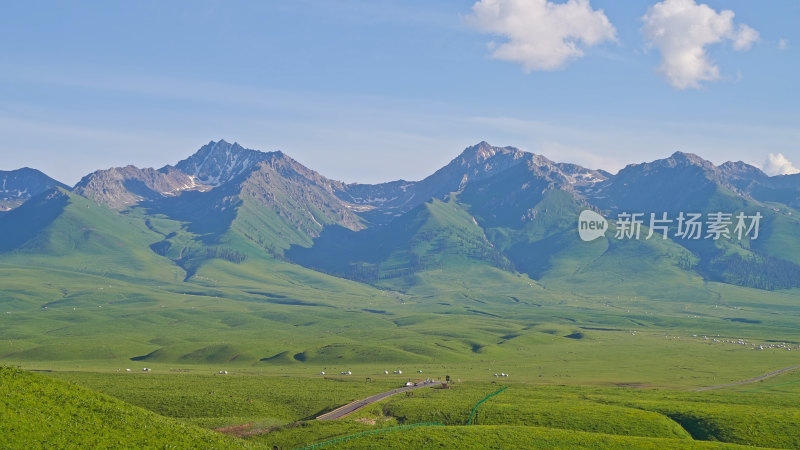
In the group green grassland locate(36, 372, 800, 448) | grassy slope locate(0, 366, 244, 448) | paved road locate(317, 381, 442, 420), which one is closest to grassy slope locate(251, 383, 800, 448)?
green grassland locate(36, 372, 800, 448)

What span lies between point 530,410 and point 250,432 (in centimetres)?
5007

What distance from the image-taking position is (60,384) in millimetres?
88000

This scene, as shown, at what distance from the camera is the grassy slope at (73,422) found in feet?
229

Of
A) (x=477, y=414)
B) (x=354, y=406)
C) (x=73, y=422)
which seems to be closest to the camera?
(x=73, y=422)

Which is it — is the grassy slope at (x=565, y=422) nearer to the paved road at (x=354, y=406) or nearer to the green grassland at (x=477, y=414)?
the green grassland at (x=477, y=414)

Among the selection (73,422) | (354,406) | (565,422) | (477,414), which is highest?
(73,422)

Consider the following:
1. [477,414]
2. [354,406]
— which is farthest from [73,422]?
[477,414]

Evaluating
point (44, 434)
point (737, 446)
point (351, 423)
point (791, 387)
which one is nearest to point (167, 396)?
point (351, 423)

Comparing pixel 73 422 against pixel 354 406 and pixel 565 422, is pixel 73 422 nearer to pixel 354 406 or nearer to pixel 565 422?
pixel 354 406

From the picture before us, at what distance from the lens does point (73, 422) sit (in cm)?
7569

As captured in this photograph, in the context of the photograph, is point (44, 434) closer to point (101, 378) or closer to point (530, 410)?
point (530, 410)

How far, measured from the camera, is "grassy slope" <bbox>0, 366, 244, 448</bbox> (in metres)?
69.8

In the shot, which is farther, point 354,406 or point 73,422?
point 354,406

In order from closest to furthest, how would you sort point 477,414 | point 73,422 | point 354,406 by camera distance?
1. point 73,422
2. point 477,414
3. point 354,406
